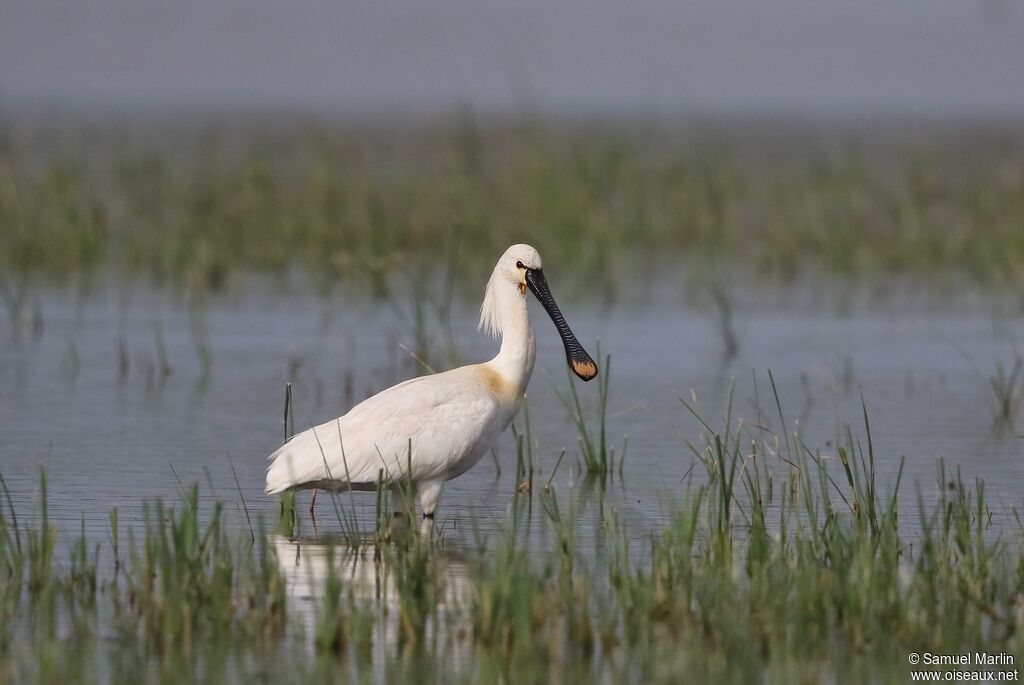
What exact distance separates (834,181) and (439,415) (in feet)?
39.8

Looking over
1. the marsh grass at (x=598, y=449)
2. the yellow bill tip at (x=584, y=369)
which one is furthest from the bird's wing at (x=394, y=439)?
the yellow bill tip at (x=584, y=369)

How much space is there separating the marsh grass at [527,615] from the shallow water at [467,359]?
913mm

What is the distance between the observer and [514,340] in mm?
9547

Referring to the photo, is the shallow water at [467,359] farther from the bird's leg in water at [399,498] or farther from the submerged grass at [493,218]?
the submerged grass at [493,218]

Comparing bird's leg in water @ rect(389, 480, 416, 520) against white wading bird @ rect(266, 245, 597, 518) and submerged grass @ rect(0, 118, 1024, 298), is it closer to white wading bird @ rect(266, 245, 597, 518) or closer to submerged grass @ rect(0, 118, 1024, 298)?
white wading bird @ rect(266, 245, 597, 518)

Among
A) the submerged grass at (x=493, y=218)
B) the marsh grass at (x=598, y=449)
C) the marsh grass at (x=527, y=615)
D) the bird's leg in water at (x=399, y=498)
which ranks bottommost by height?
the marsh grass at (x=527, y=615)

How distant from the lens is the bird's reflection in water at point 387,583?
6.71 m

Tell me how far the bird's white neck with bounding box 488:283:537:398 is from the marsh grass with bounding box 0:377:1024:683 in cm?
199

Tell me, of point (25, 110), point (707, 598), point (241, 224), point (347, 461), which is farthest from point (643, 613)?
point (25, 110)

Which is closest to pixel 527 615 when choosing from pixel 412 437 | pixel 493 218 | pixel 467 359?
pixel 412 437

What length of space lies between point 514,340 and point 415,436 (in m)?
0.86

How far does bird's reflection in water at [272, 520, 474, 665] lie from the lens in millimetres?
6711

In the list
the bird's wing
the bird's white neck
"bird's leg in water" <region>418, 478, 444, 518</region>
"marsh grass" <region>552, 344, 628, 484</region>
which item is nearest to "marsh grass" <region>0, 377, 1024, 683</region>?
the bird's wing

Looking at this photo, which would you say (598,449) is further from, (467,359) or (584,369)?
(467,359)
